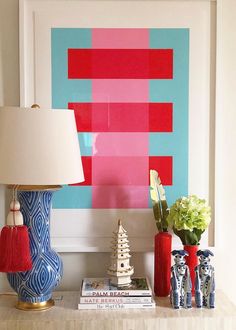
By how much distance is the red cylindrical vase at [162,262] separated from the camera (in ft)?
5.72

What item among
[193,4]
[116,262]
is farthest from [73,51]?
[116,262]

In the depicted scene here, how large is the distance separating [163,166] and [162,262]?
0.35 m

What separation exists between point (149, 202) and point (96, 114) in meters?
0.38

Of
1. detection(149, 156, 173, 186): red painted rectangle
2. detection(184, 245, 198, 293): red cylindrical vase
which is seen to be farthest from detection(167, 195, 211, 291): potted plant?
detection(149, 156, 173, 186): red painted rectangle

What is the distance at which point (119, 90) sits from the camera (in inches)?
72.4

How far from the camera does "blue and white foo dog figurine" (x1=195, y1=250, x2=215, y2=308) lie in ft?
5.41

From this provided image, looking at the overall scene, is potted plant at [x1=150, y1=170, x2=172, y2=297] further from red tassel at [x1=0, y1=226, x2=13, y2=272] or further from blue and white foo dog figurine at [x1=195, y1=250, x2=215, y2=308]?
red tassel at [x1=0, y1=226, x2=13, y2=272]

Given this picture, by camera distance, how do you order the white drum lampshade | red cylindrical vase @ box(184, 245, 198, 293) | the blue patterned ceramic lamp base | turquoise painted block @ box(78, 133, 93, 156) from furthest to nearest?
turquoise painted block @ box(78, 133, 93, 156) → red cylindrical vase @ box(184, 245, 198, 293) → the blue patterned ceramic lamp base → the white drum lampshade

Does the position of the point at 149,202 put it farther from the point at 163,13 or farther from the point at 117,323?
the point at 163,13

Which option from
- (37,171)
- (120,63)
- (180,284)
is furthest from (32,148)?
(180,284)

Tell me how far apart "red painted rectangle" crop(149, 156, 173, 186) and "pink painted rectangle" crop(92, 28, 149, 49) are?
41cm

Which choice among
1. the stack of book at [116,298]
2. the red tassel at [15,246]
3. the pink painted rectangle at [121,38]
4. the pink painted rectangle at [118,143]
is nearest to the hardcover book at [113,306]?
the stack of book at [116,298]

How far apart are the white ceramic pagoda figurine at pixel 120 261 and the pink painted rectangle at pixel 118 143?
0.89 feet

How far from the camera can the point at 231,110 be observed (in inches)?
73.5
